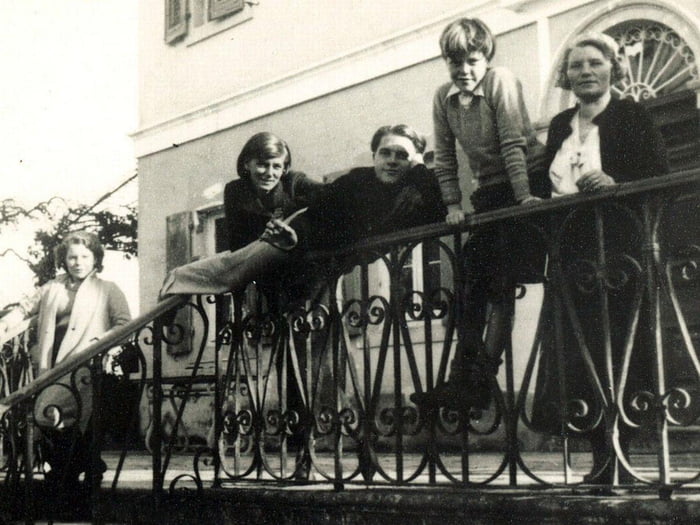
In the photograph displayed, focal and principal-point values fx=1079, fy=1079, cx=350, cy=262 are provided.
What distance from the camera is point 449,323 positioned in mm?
3809

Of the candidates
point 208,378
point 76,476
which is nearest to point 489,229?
point 76,476

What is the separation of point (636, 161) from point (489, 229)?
1.86 ft

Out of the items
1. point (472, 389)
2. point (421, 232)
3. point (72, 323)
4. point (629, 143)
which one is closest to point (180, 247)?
point (72, 323)

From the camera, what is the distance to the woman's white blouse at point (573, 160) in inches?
145

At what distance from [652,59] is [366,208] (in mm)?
3991

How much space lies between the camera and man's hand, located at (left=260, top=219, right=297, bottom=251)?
173 inches

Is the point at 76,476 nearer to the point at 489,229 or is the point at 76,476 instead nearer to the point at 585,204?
the point at 489,229

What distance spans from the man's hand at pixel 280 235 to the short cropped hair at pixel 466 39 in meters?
0.95

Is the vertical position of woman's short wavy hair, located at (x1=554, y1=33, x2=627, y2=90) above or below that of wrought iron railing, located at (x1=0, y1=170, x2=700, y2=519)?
above

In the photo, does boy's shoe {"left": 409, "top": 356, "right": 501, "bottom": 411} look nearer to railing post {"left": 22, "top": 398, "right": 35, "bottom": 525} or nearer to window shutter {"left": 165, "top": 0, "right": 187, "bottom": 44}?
railing post {"left": 22, "top": 398, "right": 35, "bottom": 525}

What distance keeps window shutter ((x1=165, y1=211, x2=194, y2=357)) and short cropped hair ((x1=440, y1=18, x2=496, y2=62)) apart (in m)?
8.17

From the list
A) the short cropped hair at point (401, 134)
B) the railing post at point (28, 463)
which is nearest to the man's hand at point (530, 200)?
the short cropped hair at point (401, 134)

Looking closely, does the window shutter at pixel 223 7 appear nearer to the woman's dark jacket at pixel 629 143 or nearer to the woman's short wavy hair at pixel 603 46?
the woman's short wavy hair at pixel 603 46

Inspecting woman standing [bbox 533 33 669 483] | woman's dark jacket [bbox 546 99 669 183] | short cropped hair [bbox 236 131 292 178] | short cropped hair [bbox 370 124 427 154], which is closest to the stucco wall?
short cropped hair [bbox 236 131 292 178]
